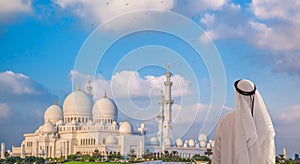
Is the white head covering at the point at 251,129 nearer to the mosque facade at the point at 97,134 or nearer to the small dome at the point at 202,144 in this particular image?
the mosque facade at the point at 97,134

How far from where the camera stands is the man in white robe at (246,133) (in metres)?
1.45

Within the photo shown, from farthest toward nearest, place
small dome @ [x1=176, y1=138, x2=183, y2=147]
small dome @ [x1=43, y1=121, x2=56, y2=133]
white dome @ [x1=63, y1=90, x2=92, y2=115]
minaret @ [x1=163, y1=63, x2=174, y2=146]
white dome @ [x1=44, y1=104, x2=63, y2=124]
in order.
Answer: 1. white dome @ [x1=44, y1=104, x2=63, y2=124]
2. small dome @ [x1=43, y1=121, x2=56, y2=133]
3. white dome @ [x1=63, y1=90, x2=92, y2=115]
4. small dome @ [x1=176, y1=138, x2=183, y2=147]
5. minaret @ [x1=163, y1=63, x2=174, y2=146]


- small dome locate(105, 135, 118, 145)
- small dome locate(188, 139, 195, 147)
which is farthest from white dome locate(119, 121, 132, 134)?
small dome locate(188, 139, 195, 147)

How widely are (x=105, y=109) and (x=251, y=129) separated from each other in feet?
72.7

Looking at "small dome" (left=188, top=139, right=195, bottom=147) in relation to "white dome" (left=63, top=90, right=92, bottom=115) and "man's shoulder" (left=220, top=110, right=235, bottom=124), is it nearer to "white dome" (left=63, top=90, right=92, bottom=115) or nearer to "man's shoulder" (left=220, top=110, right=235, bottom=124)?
"white dome" (left=63, top=90, right=92, bottom=115)

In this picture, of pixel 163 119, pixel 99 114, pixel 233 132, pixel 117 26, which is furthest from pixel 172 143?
pixel 233 132

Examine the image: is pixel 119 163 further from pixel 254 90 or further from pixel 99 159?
pixel 254 90

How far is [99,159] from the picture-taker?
20.0 m

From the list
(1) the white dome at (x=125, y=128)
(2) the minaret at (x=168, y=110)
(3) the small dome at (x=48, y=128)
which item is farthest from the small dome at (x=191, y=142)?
(3) the small dome at (x=48, y=128)

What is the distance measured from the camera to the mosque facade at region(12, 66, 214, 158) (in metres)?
22.4

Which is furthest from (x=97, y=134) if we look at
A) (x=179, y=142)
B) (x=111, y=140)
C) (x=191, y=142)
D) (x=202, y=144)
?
(x=202, y=144)

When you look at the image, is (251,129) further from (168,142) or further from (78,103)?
(78,103)

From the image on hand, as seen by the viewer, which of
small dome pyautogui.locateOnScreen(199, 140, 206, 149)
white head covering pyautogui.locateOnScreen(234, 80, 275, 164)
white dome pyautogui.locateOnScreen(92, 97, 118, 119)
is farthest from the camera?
small dome pyautogui.locateOnScreen(199, 140, 206, 149)

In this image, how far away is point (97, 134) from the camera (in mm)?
22922
